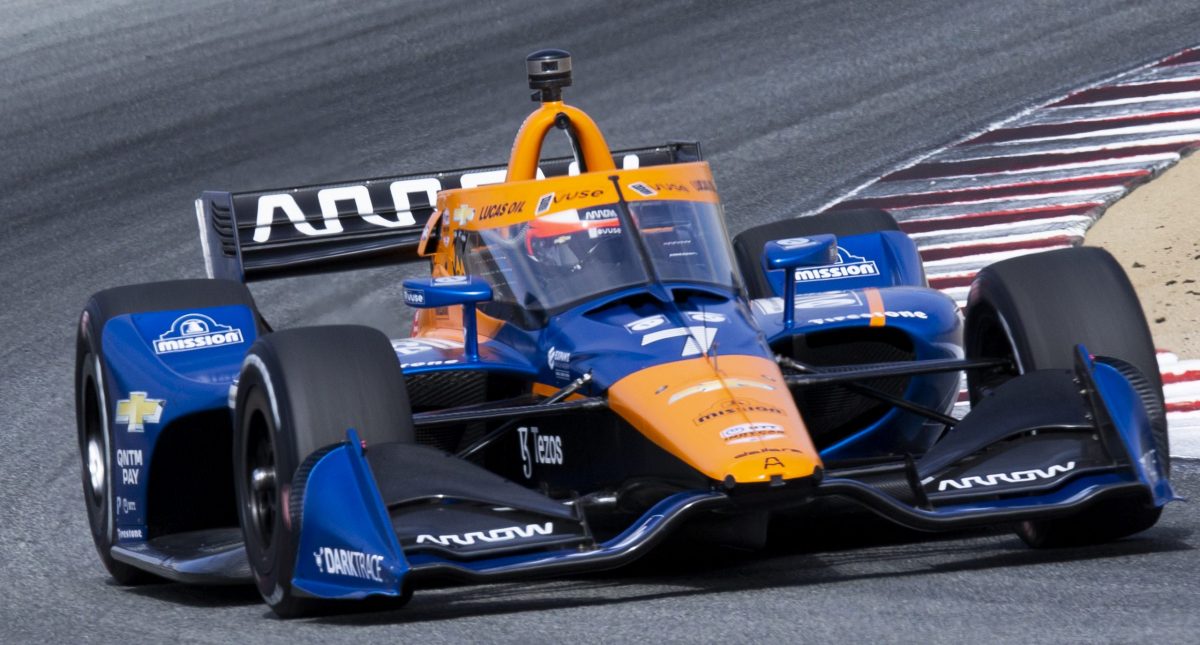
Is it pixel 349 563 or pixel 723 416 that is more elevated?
pixel 723 416

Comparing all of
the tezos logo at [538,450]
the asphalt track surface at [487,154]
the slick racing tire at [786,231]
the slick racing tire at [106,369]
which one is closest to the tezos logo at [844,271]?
the slick racing tire at [786,231]

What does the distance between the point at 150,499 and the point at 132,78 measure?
1024 cm

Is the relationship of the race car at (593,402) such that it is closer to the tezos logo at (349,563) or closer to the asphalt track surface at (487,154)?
the tezos logo at (349,563)

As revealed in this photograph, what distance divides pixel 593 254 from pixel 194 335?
5.34 ft

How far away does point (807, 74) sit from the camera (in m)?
15.2

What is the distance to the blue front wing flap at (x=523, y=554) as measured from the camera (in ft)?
17.2

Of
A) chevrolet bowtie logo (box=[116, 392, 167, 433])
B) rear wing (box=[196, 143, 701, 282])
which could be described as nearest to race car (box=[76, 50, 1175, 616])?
chevrolet bowtie logo (box=[116, 392, 167, 433])

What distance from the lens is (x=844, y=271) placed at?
783cm

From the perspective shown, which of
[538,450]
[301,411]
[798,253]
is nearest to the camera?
[301,411]

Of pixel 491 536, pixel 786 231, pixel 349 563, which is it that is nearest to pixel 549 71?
pixel 786 231

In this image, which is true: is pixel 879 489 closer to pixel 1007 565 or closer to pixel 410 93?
pixel 1007 565

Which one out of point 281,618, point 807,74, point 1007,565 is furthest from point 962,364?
point 807,74

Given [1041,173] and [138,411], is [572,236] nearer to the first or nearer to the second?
[138,411]

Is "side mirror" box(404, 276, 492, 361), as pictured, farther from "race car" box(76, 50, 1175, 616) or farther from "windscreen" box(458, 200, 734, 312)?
"windscreen" box(458, 200, 734, 312)
